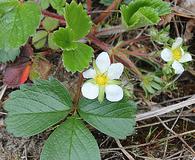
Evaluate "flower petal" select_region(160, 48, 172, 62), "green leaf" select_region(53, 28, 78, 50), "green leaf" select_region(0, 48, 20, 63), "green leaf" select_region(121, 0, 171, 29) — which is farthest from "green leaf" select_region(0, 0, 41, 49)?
"flower petal" select_region(160, 48, 172, 62)

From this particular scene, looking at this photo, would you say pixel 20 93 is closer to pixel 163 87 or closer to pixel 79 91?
pixel 79 91

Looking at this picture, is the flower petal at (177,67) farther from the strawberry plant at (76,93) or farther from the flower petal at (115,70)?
the flower petal at (115,70)

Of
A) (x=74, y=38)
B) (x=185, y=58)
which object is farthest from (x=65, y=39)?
(x=185, y=58)

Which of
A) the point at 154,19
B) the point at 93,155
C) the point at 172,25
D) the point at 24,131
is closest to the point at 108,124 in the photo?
the point at 93,155

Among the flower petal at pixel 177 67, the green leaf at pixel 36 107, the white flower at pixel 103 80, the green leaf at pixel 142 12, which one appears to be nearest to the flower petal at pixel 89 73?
the white flower at pixel 103 80

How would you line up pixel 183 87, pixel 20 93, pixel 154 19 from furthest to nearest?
pixel 183 87 → pixel 20 93 → pixel 154 19

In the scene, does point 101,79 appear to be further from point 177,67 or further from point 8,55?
point 8,55
